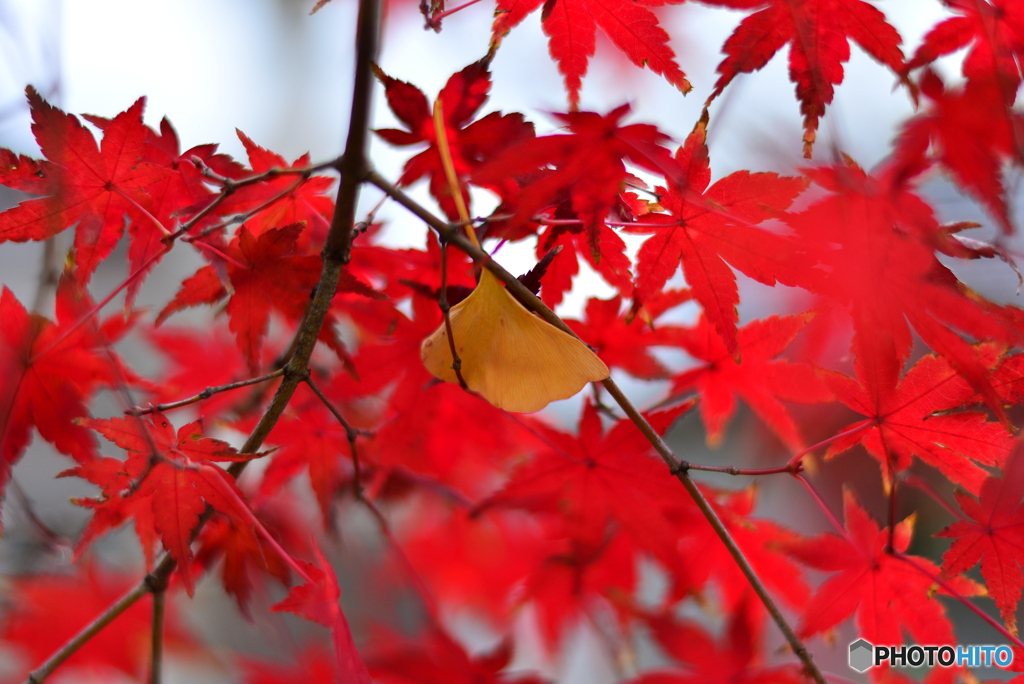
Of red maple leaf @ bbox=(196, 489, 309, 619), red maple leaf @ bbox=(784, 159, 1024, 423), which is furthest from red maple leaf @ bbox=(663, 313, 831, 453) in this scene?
red maple leaf @ bbox=(196, 489, 309, 619)

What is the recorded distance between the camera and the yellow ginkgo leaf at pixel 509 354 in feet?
1.45

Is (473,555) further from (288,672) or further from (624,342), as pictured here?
(624,342)

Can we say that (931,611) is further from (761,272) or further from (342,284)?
(342,284)

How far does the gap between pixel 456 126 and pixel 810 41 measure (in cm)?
31

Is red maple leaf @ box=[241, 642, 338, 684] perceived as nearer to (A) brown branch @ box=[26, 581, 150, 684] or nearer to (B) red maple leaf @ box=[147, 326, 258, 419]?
(A) brown branch @ box=[26, 581, 150, 684]

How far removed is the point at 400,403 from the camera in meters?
0.64

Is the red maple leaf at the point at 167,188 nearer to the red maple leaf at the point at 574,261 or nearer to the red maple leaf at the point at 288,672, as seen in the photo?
the red maple leaf at the point at 574,261

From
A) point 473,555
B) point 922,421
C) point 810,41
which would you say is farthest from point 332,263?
point 473,555

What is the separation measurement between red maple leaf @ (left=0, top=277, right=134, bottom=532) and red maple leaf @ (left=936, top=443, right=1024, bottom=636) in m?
0.80

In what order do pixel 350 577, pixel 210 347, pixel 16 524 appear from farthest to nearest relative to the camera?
pixel 350 577 < pixel 210 347 < pixel 16 524

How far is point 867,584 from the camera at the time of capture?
2.02ft

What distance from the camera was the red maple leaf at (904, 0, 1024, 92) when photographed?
52cm

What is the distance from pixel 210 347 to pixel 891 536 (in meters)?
1.00

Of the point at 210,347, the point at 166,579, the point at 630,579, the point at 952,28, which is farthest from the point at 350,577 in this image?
the point at 952,28
